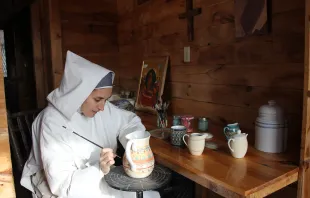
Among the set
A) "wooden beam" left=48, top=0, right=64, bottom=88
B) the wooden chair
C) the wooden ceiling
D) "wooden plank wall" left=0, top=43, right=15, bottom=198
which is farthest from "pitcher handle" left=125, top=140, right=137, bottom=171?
the wooden ceiling

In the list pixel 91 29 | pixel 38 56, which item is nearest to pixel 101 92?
pixel 91 29

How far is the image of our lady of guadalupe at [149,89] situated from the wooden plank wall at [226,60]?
125mm

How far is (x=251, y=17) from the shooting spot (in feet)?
4.58

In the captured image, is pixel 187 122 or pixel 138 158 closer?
pixel 138 158

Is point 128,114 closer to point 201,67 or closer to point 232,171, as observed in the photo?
point 201,67

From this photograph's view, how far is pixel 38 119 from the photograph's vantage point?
Answer: 4.42 ft

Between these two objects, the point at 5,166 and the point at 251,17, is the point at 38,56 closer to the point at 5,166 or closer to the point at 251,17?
the point at 251,17

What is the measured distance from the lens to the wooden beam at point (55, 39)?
8.03 feet

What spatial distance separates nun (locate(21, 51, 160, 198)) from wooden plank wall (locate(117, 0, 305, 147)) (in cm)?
56

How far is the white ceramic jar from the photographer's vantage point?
1.11 m

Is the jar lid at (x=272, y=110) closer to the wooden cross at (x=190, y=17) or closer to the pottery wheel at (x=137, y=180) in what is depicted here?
the pottery wheel at (x=137, y=180)

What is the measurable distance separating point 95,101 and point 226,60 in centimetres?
78

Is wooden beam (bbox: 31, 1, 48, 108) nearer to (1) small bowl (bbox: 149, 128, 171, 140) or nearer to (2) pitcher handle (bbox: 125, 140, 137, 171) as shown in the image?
(1) small bowl (bbox: 149, 128, 171, 140)

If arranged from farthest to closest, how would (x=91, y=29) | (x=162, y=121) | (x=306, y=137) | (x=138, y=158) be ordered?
(x=91, y=29)
(x=162, y=121)
(x=138, y=158)
(x=306, y=137)
